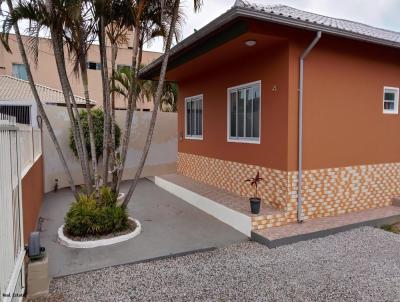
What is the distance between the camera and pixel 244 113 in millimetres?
7859

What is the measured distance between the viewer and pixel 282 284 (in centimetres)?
411

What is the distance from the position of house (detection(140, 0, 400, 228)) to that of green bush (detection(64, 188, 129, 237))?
10.2 ft

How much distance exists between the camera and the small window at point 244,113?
289 inches

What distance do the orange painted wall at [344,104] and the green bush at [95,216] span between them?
3.80 m

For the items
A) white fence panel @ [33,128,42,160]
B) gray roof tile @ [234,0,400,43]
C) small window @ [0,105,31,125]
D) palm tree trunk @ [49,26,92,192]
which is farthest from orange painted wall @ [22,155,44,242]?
small window @ [0,105,31,125]

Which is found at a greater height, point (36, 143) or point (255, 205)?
point (36, 143)

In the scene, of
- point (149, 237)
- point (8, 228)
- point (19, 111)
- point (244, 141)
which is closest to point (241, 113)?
point (244, 141)

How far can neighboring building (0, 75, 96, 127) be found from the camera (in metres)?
12.0

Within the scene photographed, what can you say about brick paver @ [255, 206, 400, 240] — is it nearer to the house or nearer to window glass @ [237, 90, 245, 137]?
the house

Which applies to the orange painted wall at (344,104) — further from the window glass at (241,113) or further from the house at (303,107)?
the window glass at (241,113)

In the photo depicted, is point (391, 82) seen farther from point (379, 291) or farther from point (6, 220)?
point (6, 220)

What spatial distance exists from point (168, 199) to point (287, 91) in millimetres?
4972

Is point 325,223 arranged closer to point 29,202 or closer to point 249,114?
point 249,114

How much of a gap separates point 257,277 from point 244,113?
4579 millimetres
